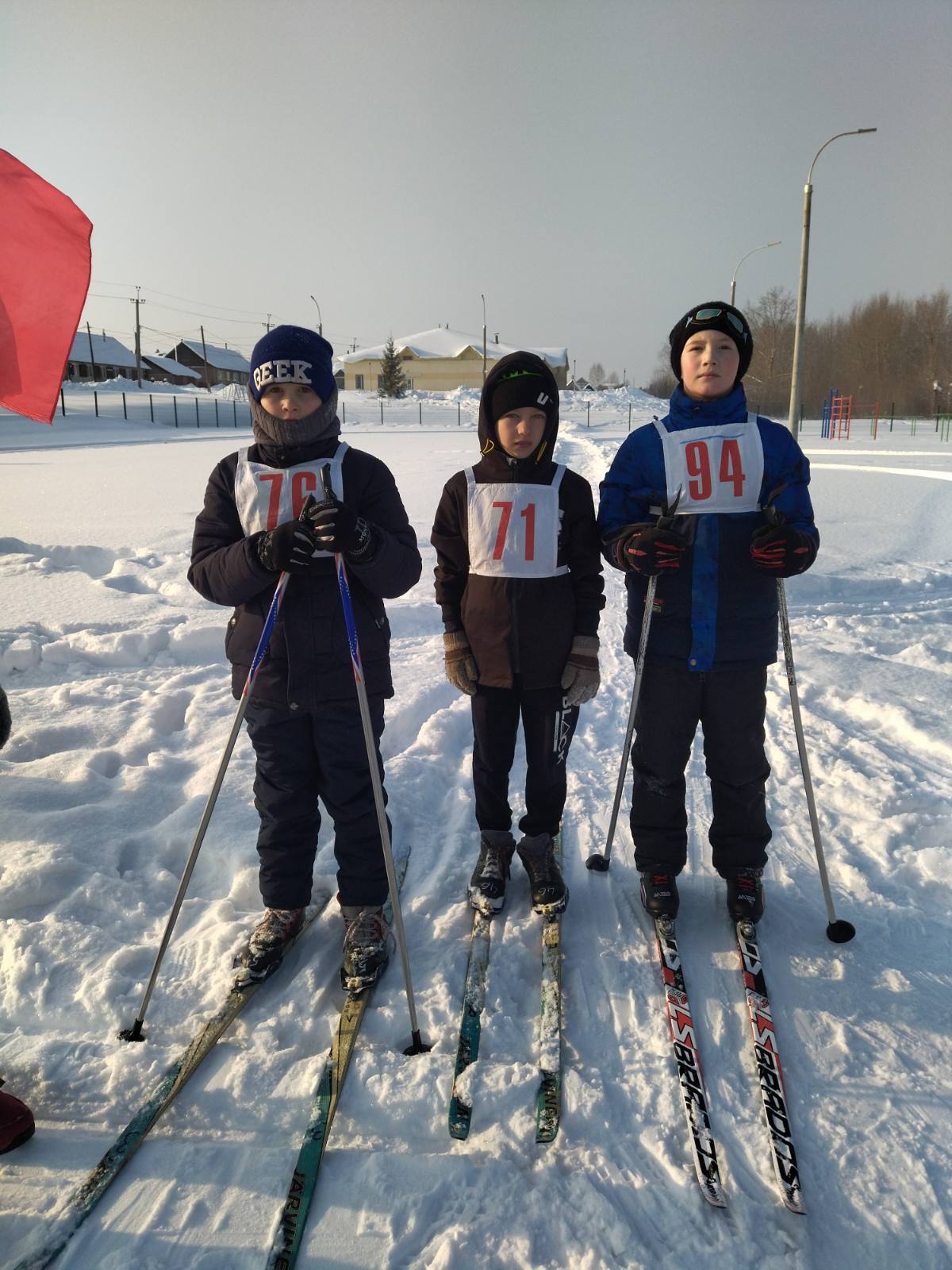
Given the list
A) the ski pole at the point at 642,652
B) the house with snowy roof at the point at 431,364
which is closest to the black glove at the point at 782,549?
the ski pole at the point at 642,652

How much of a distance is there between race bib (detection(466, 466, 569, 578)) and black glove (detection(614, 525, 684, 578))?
0.28 m

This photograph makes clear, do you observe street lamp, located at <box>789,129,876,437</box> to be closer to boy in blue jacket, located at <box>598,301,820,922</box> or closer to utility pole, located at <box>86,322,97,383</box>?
boy in blue jacket, located at <box>598,301,820,922</box>

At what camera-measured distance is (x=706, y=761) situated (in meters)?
2.67

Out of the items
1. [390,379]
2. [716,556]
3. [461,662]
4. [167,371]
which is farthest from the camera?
[167,371]

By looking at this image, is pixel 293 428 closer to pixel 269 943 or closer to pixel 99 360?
pixel 269 943

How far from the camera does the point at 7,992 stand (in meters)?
2.40

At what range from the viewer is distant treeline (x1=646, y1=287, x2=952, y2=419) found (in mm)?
54531

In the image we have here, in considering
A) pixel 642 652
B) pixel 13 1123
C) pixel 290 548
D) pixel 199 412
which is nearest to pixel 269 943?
pixel 13 1123

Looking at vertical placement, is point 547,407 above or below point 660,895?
above

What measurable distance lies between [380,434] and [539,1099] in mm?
31436

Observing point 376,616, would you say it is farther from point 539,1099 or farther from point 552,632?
point 539,1099

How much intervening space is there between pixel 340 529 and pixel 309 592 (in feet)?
1.12

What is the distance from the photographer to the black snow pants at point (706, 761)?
104 inches

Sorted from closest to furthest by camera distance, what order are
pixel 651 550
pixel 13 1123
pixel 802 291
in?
pixel 13 1123 → pixel 651 550 → pixel 802 291
